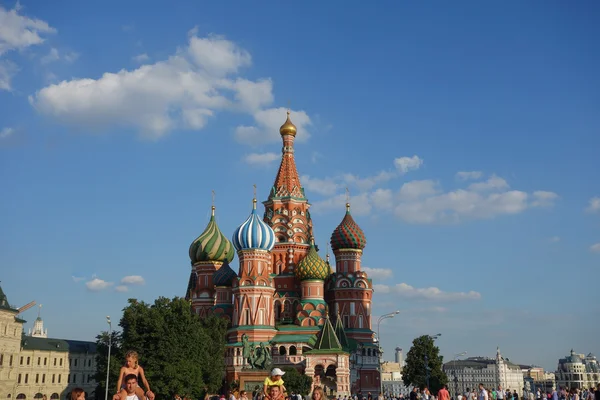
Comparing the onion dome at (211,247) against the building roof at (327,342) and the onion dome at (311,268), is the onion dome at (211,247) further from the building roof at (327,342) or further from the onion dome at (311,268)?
the building roof at (327,342)

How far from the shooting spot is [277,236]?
6331 cm

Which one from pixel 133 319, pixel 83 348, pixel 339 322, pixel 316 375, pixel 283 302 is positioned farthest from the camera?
pixel 83 348

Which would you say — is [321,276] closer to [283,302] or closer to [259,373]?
[283,302]

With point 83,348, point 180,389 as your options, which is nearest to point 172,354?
point 180,389

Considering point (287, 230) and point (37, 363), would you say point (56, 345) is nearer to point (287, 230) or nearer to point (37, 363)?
point (37, 363)

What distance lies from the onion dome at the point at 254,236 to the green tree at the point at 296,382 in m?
12.0

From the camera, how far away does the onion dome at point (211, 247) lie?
6344cm

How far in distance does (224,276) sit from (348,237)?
1241 cm

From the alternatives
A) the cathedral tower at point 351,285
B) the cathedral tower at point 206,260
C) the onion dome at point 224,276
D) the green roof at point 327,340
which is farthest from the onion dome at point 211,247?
the green roof at point 327,340

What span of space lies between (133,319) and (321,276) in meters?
18.9

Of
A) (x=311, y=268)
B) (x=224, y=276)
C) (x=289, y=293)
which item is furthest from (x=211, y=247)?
(x=311, y=268)

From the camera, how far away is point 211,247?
209ft

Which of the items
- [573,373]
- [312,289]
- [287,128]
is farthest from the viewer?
[573,373]

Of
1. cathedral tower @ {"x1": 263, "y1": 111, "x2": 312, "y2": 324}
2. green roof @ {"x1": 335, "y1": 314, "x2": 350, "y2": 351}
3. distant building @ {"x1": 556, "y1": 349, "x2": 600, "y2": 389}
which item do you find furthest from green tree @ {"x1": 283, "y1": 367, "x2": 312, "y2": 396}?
distant building @ {"x1": 556, "y1": 349, "x2": 600, "y2": 389}
